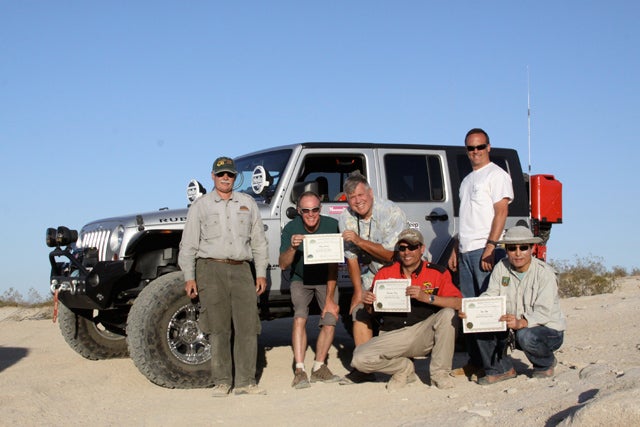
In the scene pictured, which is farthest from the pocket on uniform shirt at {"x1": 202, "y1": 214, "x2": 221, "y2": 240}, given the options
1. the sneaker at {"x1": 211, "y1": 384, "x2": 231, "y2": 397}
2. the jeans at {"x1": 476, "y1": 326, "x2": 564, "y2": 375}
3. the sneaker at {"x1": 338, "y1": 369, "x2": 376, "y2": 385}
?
the jeans at {"x1": 476, "y1": 326, "x2": 564, "y2": 375}

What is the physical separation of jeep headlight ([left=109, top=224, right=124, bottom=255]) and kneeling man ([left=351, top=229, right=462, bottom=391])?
2.23 metres

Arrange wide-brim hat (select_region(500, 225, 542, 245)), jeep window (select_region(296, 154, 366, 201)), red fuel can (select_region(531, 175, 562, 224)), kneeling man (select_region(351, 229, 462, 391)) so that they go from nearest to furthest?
1. wide-brim hat (select_region(500, 225, 542, 245))
2. kneeling man (select_region(351, 229, 462, 391))
3. jeep window (select_region(296, 154, 366, 201))
4. red fuel can (select_region(531, 175, 562, 224))

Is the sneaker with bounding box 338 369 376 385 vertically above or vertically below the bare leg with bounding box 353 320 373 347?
below

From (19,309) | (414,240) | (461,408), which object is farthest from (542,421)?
(19,309)

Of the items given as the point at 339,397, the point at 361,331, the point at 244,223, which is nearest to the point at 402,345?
the point at 361,331

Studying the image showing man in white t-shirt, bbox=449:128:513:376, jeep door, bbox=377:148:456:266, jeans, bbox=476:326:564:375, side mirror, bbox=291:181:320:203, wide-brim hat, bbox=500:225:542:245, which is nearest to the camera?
jeans, bbox=476:326:564:375

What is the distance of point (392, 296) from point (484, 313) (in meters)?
0.72

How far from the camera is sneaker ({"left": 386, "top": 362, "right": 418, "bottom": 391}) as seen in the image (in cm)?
592

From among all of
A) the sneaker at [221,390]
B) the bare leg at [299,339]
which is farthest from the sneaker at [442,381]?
the sneaker at [221,390]

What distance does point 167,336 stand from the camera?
642 centimetres

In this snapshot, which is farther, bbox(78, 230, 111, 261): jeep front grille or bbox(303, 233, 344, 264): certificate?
bbox(78, 230, 111, 261): jeep front grille

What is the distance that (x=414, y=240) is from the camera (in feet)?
19.5

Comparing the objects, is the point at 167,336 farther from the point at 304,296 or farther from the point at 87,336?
the point at 87,336

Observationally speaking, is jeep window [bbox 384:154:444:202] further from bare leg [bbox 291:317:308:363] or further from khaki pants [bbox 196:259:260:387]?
khaki pants [bbox 196:259:260:387]
